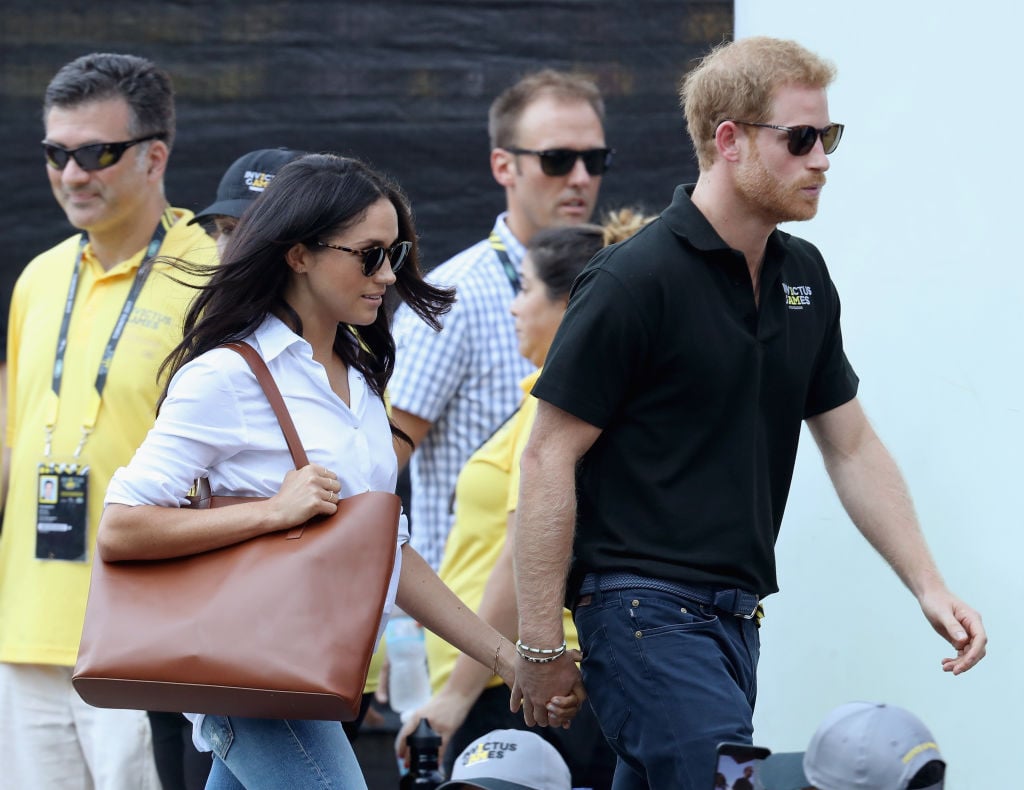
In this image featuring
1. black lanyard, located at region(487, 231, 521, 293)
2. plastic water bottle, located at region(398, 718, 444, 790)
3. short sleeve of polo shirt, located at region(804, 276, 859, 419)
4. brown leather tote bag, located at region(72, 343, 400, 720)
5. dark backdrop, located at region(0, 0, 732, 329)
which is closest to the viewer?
brown leather tote bag, located at region(72, 343, 400, 720)

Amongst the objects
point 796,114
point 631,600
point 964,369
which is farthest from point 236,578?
point 964,369

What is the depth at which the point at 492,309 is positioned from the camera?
4.12 metres

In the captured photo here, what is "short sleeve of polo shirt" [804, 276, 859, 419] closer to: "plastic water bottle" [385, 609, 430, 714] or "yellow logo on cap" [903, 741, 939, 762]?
"yellow logo on cap" [903, 741, 939, 762]

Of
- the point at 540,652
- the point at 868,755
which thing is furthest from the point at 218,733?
the point at 868,755

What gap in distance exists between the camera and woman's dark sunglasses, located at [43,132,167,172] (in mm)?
3912

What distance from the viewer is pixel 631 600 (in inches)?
106

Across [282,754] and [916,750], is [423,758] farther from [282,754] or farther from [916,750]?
[916,750]

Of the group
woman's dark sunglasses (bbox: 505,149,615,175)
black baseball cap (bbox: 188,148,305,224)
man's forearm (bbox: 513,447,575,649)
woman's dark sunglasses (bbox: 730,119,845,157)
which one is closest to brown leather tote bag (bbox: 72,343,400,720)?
man's forearm (bbox: 513,447,575,649)

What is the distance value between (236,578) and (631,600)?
2.24ft

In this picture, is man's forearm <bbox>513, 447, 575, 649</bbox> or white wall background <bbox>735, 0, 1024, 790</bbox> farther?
white wall background <bbox>735, 0, 1024, 790</bbox>

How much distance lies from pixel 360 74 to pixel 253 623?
278 centimetres

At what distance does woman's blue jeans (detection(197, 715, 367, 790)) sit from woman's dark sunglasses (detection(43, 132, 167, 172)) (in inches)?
70.7

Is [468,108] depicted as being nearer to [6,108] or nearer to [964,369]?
[6,108]

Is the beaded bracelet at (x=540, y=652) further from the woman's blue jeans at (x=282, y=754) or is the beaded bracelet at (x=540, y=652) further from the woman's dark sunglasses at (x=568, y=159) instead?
the woman's dark sunglasses at (x=568, y=159)
